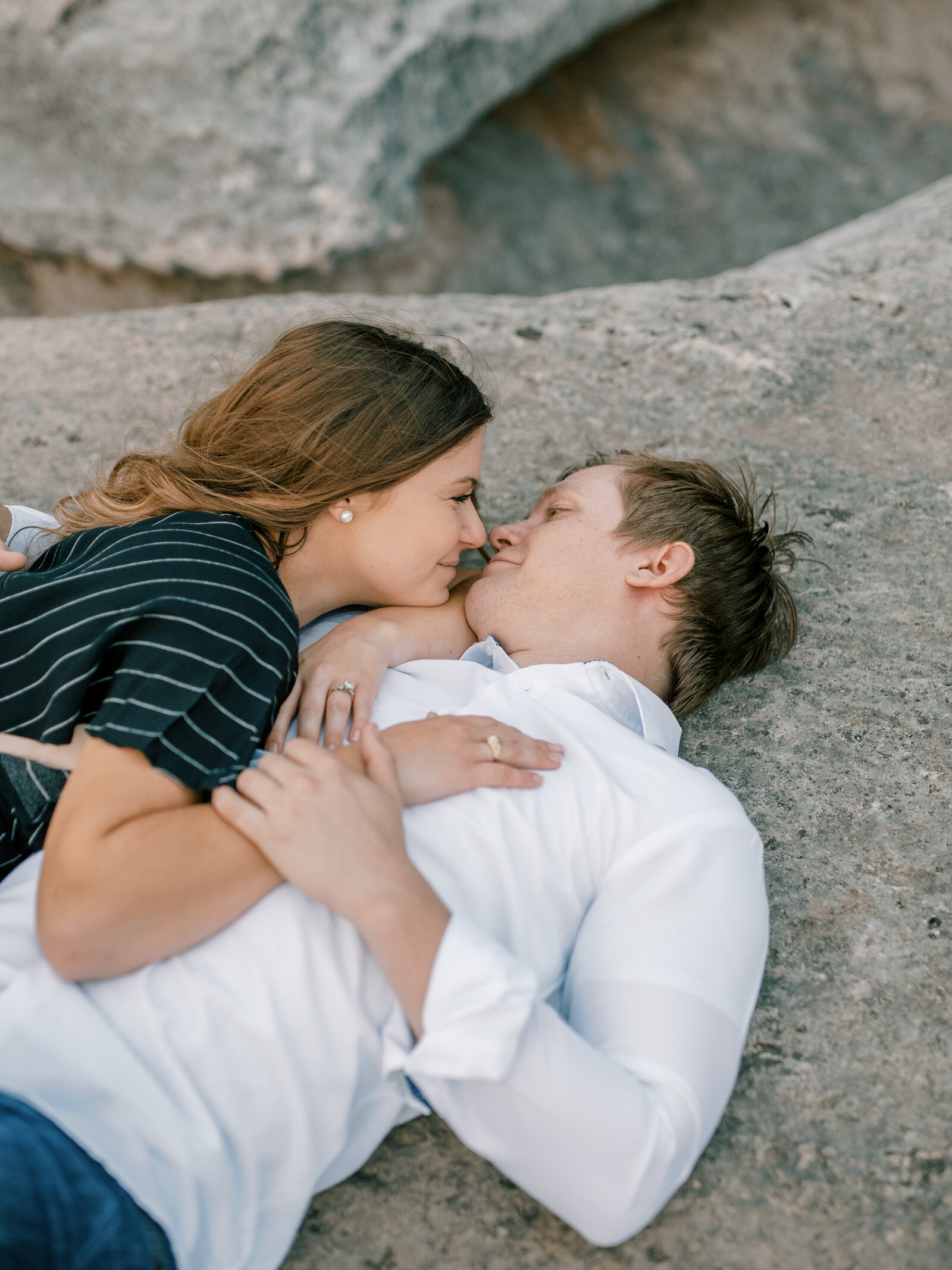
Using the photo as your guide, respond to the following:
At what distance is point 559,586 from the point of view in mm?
1963

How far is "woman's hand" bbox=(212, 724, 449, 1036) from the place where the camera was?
1.29 m

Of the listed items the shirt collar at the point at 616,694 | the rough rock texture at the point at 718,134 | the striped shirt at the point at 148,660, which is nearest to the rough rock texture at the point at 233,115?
the rough rock texture at the point at 718,134

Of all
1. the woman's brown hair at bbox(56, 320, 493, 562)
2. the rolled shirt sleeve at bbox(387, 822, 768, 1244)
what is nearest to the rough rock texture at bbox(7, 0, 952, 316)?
the woman's brown hair at bbox(56, 320, 493, 562)

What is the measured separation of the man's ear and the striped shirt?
73cm

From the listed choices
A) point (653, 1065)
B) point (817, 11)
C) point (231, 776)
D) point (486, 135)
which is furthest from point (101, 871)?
Result: point (817, 11)

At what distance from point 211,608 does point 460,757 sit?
44 centimetres

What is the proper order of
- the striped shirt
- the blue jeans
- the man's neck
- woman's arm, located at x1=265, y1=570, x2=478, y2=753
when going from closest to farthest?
the blue jeans
the striped shirt
woman's arm, located at x1=265, y1=570, x2=478, y2=753
the man's neck

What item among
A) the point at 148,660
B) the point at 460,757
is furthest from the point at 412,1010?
the point at 148,660

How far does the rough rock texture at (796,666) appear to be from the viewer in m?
1.40

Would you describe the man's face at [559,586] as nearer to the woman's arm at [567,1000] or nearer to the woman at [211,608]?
the woman at [211,608]

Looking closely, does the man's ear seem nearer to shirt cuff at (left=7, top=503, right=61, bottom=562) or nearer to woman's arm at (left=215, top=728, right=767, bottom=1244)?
woman's arm at (left=215, top=728, right=767, bottom=1244)

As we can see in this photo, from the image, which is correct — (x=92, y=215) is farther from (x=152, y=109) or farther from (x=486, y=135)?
(x=486, y=135)

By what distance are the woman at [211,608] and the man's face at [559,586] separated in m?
0.10

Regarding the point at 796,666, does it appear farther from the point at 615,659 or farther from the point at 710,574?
the point at 615,659
